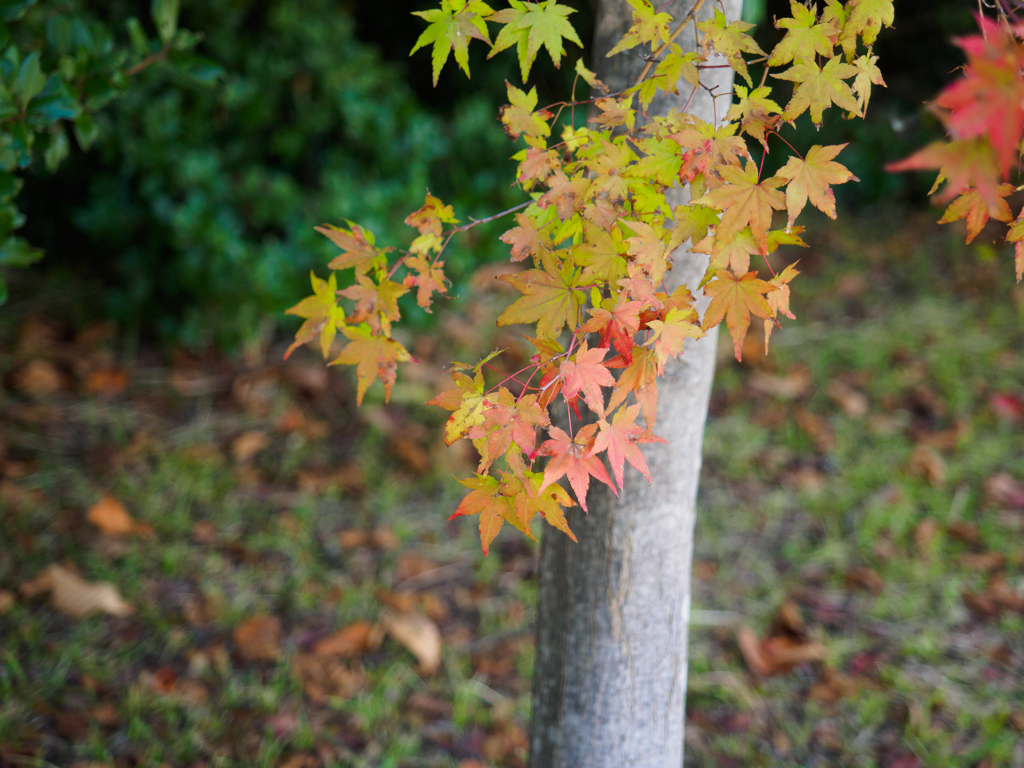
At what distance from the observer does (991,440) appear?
238 centimetres

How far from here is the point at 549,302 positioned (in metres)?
0.82

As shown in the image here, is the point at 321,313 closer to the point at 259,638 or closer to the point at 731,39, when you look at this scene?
the point at 731,39

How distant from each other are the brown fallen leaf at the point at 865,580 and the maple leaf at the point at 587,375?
1.54m

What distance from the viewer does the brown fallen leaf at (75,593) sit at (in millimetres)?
1749

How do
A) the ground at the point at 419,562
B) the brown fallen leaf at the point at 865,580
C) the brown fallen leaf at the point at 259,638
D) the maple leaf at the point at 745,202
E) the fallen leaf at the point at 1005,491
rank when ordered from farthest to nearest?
the fallen leaf at the point at 1005,491 < the brown fallen leaf at the point at 865,580 < the brown fallen leaf at the point at 259,638 < the ground at the point at 419,562 < the maple leaf at the point at 745,202

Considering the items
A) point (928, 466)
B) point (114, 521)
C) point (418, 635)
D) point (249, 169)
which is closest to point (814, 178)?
point (418, 635)

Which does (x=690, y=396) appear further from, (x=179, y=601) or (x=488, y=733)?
(x=179, y=601)

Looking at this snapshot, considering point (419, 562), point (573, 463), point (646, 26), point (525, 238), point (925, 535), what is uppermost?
point (646, 26)

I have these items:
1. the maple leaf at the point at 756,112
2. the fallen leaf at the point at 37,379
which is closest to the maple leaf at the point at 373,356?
the maple leaf at the point at 756,112

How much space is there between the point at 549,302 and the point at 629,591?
51cm

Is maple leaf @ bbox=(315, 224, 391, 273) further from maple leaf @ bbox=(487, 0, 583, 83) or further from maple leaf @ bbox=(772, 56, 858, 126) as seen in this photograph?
maple leaf @ bbox=(772, 56, 858, 126)

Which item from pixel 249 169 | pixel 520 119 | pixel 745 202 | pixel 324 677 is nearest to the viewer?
pixel 745 202

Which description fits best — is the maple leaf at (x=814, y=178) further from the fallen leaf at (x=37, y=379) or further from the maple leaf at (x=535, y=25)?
the fallen leaf at (x=37, y=379)

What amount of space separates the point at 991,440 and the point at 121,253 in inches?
129
